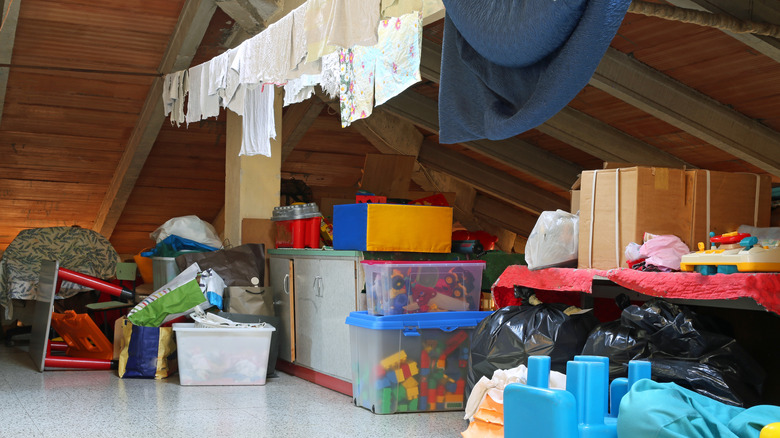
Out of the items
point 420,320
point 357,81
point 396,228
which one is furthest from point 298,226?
point 357,81

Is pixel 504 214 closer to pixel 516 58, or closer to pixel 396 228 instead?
pixel 396 228

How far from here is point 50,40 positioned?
6.48 meters

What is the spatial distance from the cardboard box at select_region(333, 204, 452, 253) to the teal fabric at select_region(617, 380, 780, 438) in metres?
3.08

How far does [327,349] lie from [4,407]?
72.5 inches

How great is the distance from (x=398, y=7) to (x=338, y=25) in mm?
379

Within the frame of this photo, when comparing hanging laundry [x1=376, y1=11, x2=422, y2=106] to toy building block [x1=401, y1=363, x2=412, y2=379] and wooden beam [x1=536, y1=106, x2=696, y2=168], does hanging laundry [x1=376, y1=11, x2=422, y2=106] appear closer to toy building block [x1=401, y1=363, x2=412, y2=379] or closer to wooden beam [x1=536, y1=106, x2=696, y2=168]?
toy building block [x1=401, y1=363, x2=412, y2=379]

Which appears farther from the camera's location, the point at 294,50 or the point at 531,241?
the point at 294,50

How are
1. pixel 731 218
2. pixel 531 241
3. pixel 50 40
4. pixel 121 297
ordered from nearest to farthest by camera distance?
pixel 731 218 < pixel 531 241 < pixel 121 297 < pixel 50 40

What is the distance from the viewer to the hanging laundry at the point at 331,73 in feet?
12.8

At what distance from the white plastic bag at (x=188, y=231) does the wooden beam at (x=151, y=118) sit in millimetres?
1423

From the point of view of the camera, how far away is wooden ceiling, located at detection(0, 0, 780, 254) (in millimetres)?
4242

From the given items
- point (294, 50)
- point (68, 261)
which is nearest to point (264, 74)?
point (294, 50)

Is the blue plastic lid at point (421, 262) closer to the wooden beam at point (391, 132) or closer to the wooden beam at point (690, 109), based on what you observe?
the wooden beam at point (690, 109)

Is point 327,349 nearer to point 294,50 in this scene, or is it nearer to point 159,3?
point 294,50
